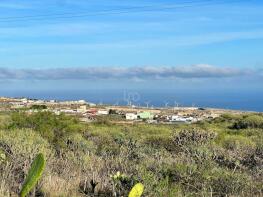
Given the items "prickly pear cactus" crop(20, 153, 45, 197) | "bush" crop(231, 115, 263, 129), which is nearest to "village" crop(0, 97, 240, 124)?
"bush" crop(231, 115, 263, 129)

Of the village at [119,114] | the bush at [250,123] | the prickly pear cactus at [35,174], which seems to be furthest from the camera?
the village at [119,114]

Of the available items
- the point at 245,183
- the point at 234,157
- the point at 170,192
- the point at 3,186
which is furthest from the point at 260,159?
the point at 3,186

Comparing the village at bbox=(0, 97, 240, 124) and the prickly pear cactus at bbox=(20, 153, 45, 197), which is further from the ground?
the prickly pear cactus at bbox=(20, 153, 45, 197)

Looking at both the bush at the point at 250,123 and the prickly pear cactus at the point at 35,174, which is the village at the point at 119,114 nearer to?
the bush at the point at 250,123

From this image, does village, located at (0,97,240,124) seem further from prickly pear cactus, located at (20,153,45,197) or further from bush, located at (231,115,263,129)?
prickly pear cactus, located at (20,153,45,197)

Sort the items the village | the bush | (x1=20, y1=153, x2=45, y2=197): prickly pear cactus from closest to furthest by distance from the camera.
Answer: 1. (x1=20, y1=153, x2=45, y2=197): prickly pear cactus
2. the bush
3. the village

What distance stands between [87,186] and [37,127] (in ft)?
56.3

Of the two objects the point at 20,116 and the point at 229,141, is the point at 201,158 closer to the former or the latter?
the point at 229,141

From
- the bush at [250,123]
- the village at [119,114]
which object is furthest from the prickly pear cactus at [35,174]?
the bush at [250,123]

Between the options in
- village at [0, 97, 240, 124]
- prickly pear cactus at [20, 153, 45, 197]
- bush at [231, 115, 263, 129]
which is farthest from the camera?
village at [0, 97, 240, 124]

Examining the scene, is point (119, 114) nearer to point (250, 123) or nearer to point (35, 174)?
point (250, 123)

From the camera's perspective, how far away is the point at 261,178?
420 inches

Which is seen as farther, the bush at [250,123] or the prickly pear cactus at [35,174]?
the bush at [250,123]

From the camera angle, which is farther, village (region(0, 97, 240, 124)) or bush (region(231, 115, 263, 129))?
village (region(0, 97, 240, 124))
